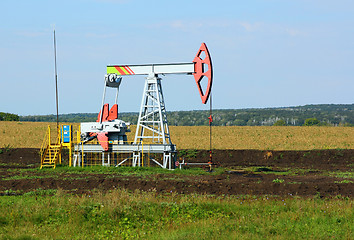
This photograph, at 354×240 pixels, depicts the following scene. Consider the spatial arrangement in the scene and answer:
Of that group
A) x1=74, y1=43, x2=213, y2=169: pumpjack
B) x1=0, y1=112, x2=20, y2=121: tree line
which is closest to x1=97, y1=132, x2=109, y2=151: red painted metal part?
x1=74, y1=43, x2=213, y2=169: pumpjack

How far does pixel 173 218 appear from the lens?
1359 centimetres

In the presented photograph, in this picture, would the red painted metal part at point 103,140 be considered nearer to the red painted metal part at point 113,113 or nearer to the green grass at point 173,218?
the red painted metal part at point 113,113

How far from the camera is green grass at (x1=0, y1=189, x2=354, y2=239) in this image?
1199 cm

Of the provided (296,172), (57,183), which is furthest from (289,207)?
(296,172)

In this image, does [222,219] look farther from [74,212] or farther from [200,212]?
[74,212]

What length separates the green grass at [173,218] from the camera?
1199cm

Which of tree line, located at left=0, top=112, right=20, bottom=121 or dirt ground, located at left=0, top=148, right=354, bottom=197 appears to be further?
tree line, located at left=0, top=112, right=20, bottom=121

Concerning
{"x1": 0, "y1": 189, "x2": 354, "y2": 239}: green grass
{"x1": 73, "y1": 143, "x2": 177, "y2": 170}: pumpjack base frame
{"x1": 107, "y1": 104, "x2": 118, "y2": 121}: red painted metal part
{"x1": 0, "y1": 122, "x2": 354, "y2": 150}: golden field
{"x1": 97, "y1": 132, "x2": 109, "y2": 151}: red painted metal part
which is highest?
{"x1": 107, "y1": 104, "x2": 118, "y2": 121}: red painted metal part

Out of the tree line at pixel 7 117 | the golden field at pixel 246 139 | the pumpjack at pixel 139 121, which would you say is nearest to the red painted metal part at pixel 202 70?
the pumpjack at pixel 139 121

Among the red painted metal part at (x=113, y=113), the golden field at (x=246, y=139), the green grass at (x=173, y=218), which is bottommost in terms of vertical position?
the golden field at (x=246, y=139)

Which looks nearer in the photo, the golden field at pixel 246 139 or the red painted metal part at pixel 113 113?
the red painted metal part at pixel 113 113

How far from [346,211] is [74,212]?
7.40 meters

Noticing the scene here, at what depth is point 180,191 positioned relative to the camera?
765 inches

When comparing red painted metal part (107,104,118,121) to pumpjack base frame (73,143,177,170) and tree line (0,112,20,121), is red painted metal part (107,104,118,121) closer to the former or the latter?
pumpjack base frame (73,143,177,170)
